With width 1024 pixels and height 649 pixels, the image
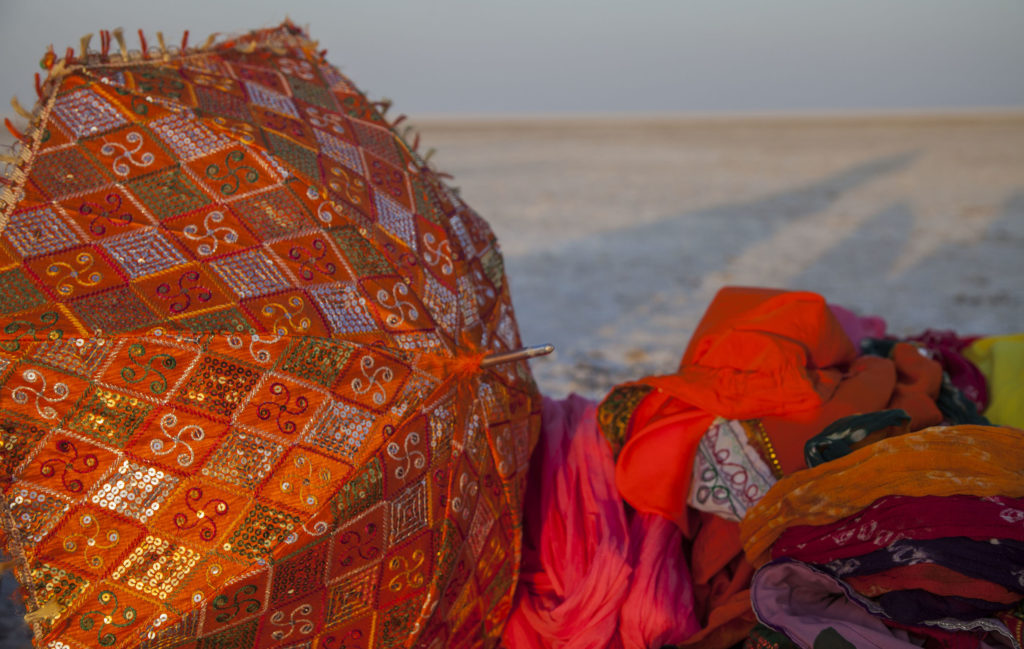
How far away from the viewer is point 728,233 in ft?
28.0

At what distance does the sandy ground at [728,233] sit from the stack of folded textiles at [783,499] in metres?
1.78

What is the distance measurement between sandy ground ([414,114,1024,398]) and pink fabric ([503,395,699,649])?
172 cm

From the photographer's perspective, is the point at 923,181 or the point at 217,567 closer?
the point at 217,567

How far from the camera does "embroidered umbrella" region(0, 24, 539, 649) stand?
1.69 metres

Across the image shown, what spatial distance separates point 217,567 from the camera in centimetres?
177

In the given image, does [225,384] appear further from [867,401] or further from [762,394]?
[867,401]

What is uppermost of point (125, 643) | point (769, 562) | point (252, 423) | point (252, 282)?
point (252, 282)

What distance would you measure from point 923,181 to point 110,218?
11.7 meters

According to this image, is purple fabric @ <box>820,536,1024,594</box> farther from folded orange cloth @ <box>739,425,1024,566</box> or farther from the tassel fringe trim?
the tassel fringe trim

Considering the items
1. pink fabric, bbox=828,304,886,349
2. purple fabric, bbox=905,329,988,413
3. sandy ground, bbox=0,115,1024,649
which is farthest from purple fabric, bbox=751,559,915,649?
sandy ground, bbox=0,115,1024,649

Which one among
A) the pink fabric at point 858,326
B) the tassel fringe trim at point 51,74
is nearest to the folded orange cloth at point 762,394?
the pink fabric at point 858,326

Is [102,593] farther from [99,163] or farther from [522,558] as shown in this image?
[522,558]

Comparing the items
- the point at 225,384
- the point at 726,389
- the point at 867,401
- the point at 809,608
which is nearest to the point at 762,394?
the point at 726,389

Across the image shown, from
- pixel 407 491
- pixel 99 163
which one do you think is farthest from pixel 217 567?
pixel 99 163
